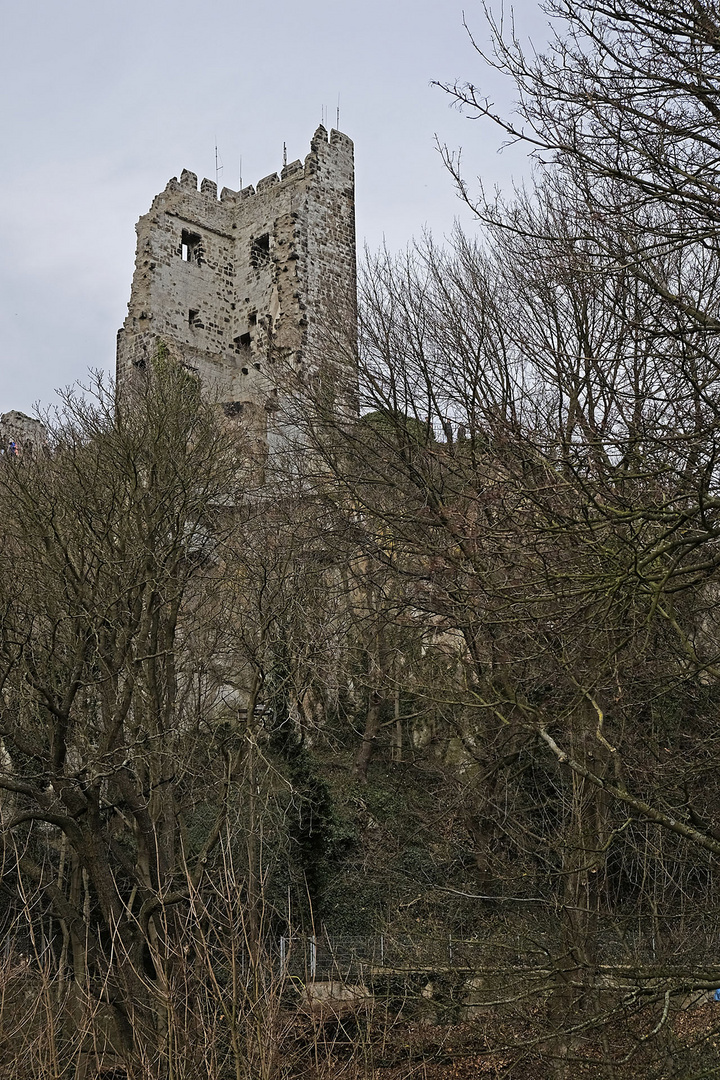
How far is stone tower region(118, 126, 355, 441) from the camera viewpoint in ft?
79.8

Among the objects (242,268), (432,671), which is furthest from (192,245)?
(432,671)

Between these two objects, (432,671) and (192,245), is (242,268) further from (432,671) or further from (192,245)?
(432,671)

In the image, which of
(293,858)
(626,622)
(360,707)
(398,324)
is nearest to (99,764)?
(626,622)

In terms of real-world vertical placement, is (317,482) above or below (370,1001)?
above

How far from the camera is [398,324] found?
1220cm

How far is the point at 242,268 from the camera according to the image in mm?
26641

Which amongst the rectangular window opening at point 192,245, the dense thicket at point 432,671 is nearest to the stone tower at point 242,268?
the rectangular window opening at point 192,245

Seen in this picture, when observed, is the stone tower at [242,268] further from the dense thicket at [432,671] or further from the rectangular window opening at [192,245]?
the dense thicket at [432,671]

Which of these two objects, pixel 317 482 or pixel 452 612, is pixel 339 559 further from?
pixel 452 612

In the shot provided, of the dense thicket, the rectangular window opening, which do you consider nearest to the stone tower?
the rectangular window opening

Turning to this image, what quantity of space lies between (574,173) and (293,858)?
10.2m

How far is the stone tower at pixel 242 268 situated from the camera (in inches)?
958

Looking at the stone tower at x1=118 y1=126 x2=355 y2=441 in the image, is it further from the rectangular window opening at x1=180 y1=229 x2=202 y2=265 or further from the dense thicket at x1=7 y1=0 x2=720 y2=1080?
the dense thicket at x1=7 y1=0 x2=720 y2=1080

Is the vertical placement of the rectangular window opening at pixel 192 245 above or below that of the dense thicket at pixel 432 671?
above
